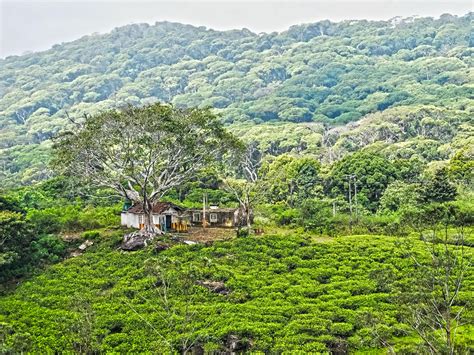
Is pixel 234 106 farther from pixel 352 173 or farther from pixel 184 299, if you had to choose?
pixel 184 299

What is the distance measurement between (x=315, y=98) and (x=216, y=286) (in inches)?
4797

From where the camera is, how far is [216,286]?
90.7ft

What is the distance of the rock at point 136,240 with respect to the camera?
112ft

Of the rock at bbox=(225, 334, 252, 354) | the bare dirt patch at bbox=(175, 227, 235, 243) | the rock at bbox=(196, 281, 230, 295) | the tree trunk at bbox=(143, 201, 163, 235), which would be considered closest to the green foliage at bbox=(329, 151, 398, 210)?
the bare dirt patch at bbox=(175, 227, 235, 243)

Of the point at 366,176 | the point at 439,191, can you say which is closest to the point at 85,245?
the point at 366,176

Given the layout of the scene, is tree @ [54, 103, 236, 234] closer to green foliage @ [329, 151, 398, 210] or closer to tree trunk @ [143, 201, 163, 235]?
tree trunk @ [143, 201, 163, 235]

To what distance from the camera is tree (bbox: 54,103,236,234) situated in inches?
1385

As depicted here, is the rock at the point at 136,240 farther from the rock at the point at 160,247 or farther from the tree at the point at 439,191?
the tree at the point at 439,191

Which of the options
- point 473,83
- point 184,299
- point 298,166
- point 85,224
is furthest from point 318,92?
point 184,299

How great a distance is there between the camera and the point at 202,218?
141 feet

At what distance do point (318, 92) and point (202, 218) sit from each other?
11134cm

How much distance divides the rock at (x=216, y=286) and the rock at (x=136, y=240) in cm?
718

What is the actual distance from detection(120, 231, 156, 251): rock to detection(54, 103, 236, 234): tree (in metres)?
0.58

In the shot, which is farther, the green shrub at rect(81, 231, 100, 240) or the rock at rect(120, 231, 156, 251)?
the green shrub at rect(81, 231, 100, 240)
